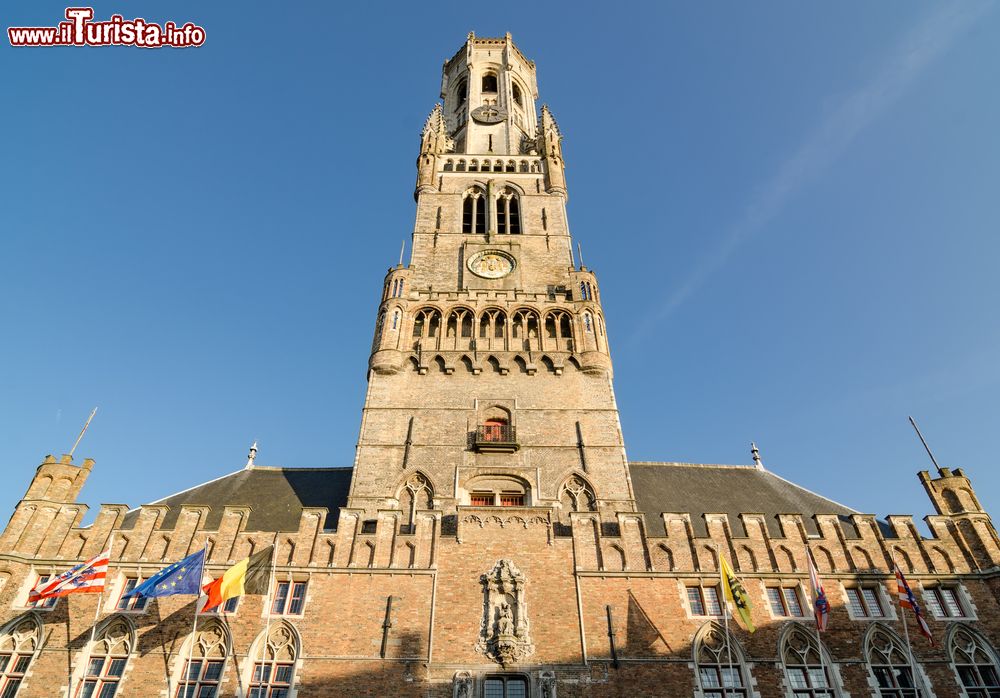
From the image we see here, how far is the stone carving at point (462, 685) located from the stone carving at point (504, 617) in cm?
77

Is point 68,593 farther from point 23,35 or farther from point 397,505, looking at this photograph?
point 23,35

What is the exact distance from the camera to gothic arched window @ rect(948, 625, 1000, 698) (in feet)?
58.9

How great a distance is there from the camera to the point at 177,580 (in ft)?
58.7

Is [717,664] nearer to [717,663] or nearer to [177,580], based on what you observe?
[717,663]

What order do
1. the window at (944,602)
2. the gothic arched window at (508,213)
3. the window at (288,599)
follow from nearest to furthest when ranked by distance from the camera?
the window at (288,599), the window at (944,602), the gothic arched window at (508,213)

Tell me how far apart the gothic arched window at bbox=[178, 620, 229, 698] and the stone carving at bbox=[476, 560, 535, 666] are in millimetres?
7020

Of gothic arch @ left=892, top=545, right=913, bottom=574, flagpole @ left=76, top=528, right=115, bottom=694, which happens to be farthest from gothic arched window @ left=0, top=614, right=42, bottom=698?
gothic arch @ left=892, top=545, right=913, bottom=574

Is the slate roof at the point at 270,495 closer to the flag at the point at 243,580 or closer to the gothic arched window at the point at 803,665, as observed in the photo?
the flag at the point at 243,580

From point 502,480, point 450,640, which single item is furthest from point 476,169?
point 450,640

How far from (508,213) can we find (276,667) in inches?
988

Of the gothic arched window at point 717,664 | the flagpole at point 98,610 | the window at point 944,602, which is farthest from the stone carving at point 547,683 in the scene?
the flagpole at point 98,610

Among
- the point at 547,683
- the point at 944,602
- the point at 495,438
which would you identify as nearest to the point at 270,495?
the point at 495,438

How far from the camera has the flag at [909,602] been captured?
59.6 feet

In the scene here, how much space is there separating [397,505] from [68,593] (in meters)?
9.52
